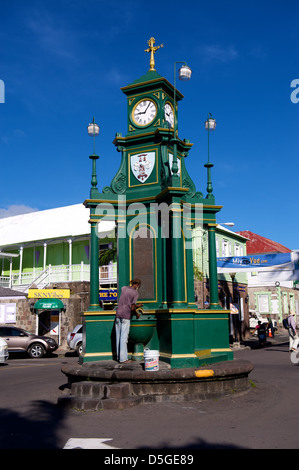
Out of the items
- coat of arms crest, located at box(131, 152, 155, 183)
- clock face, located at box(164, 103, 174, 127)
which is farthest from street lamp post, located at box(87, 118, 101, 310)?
clock face, located at box(164, 103, 174, 127)

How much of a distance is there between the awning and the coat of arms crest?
Answer: 14.8 metres

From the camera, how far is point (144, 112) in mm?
10734

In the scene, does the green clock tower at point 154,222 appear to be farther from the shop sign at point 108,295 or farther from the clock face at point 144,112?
the shop sign at point 108,295

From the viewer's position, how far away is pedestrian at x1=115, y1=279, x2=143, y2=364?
8727mm

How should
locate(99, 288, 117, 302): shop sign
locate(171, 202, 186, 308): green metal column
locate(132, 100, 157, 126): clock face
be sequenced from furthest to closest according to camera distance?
locate(99, 288, 117, 302): shop sign < locate(132, 100, 157, 126): clock face < locate(171, 202, 186, 308): green metal column

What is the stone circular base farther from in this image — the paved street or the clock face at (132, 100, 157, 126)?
the clock face at (132, 100, 157, 126)

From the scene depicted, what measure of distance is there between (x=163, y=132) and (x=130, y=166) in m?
1.14

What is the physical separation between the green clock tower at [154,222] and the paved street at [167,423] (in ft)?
5.03

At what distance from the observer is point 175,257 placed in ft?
29.1

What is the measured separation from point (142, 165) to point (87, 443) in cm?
663

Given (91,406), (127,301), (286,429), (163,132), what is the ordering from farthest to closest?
(163,132) → (127,301) → (91,406) → (286,429)
